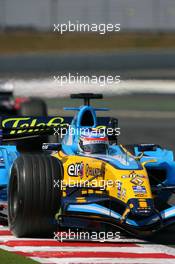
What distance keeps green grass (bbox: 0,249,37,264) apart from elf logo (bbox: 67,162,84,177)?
63.5 inches

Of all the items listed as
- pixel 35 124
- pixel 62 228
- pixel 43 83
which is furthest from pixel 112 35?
pixel 62 228

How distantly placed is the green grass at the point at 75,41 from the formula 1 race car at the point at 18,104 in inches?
900

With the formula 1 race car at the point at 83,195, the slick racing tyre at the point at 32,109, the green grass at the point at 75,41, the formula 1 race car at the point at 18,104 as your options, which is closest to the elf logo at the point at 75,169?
the formula 1 race car at the point at 83,195

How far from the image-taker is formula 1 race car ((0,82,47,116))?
2239 centimetres

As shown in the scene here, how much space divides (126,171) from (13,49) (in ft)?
139

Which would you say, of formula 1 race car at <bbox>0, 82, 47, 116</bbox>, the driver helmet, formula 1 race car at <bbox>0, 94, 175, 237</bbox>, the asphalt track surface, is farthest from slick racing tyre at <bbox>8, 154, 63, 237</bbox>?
formula 1 race car at <bbox>0, 82, 47, 116</bbox>

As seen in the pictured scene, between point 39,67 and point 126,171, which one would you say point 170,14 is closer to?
point 39,67

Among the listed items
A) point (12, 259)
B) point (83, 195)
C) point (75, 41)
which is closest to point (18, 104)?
point (83, 195)

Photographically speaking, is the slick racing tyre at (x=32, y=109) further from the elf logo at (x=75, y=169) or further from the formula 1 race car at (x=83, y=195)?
the elf logo at (x=75, y=169)

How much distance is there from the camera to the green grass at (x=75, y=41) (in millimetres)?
51469

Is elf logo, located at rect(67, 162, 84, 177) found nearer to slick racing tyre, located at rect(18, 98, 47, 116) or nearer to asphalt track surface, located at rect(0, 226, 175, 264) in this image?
asphalt track surface, located at rect(0, 226, 175, 264)

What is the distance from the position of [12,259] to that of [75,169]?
1.97 metres

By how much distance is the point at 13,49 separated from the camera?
53750mm

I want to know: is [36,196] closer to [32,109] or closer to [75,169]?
[75,169]
